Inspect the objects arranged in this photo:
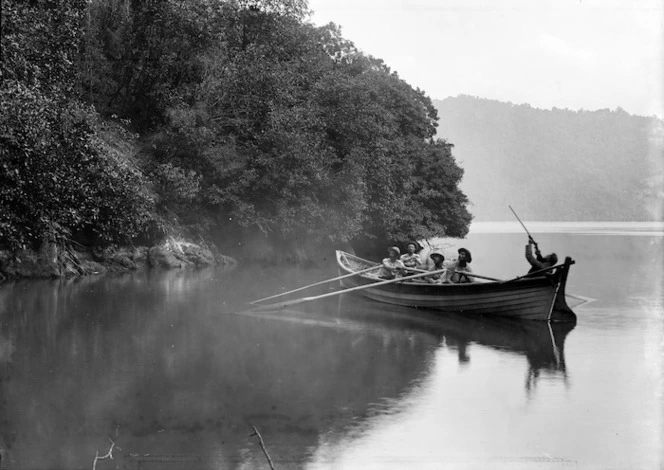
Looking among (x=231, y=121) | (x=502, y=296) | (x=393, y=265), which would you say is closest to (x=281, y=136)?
(x=231, y=121)

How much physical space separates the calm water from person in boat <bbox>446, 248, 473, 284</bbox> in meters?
1.22

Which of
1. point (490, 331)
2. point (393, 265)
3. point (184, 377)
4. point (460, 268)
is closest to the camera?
point (184, 377)

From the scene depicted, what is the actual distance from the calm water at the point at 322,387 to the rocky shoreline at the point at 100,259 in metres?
6.13

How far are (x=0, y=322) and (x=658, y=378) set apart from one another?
12.9 meters

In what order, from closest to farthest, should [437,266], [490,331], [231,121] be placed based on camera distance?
1. [490,331]
2. [437,266]
3. [231,121]

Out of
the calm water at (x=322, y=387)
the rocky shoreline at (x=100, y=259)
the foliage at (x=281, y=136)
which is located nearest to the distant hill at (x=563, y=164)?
the foliage at (x=281, y=136)

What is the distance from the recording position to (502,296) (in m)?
17.2

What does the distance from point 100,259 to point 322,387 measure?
21.6 metres

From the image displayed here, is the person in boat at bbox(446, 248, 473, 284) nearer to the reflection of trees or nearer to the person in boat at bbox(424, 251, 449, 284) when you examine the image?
the person in boat at bbox(424, 251, 449, 284)

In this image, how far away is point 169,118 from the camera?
3306 centimetres

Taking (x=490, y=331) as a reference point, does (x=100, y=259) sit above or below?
above

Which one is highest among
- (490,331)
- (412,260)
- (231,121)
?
(231,121)

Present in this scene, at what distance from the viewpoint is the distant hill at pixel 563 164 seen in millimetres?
132750

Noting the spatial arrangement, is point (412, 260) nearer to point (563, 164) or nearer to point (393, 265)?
point (393, 265)
